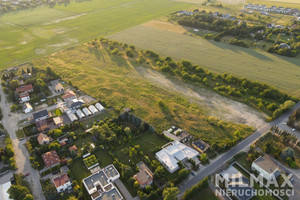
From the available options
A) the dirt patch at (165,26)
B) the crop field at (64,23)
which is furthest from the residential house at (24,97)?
the dirt patch at (165,26)

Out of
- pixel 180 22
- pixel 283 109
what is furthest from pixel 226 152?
pixel 180 22

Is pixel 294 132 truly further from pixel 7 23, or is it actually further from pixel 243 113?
pixel 7 23

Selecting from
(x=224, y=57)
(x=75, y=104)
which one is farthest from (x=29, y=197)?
(x=224, y=57)

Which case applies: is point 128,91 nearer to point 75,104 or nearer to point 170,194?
point 75,104

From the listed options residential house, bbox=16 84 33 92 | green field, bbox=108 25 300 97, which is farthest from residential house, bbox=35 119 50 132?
green field, bbox=108 25 300 97

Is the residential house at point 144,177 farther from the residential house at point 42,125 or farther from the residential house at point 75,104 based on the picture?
the residential house at point 75,104
